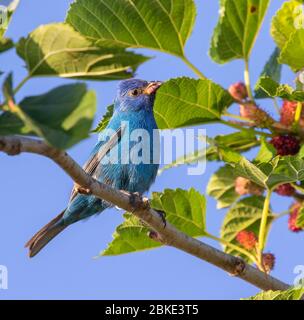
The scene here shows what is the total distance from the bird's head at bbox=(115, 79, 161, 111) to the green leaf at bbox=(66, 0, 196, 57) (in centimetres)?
168

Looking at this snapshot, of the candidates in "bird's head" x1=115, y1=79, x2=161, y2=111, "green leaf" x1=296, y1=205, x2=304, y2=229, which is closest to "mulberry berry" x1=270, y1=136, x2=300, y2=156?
"green leaf" x1=296, y1=205, x2=304, y2=229

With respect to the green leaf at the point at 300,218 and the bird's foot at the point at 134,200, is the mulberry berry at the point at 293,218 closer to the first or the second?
the green leaf at the point at 300,218

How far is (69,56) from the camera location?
213cm

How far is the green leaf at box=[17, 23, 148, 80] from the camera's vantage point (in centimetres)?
211

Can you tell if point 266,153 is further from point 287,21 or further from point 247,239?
point 287,21

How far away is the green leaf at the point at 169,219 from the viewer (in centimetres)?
438

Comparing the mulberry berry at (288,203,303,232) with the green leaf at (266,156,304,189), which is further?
the mulberry berry at (288,203,303,232)

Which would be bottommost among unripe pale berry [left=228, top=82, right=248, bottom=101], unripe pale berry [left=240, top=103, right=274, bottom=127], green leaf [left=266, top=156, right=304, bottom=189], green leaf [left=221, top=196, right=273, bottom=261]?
green leaf [left=221, top=196, right=273, bottom=261]

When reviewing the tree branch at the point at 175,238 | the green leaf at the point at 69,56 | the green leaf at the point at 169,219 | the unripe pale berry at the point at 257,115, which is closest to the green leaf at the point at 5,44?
the green leaf at the point at 69,56

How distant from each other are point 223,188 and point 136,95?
1530mm

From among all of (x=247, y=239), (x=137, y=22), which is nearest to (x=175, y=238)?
(x=247, y=239)

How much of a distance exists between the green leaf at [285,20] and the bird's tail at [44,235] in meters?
2.41

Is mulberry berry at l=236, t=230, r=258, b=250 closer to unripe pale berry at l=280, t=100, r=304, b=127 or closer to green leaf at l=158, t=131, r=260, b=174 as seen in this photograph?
green leaf at l=158, t=131, r=260, b=174

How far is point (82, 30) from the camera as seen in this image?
168 inches
